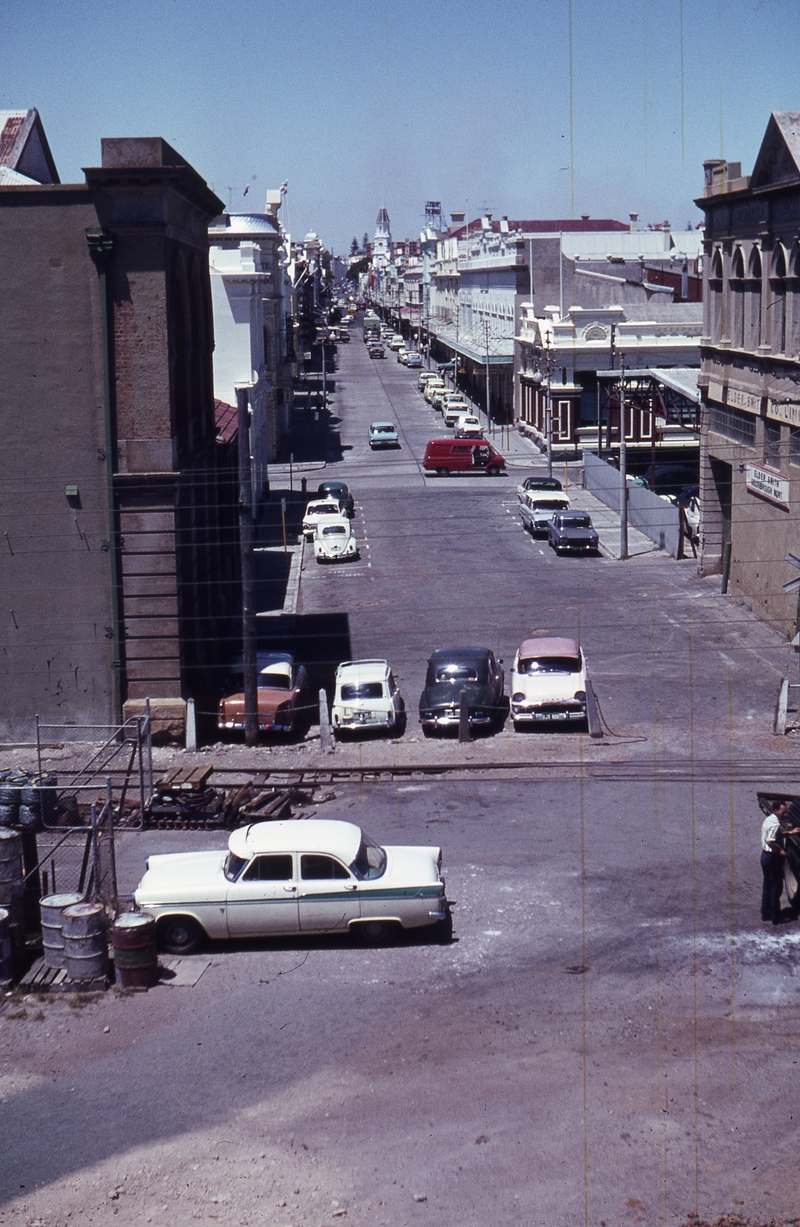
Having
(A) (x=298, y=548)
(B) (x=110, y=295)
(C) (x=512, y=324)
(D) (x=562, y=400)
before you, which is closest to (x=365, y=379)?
(C) (x=512, y=324)

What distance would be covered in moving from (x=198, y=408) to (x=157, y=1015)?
1690 cm

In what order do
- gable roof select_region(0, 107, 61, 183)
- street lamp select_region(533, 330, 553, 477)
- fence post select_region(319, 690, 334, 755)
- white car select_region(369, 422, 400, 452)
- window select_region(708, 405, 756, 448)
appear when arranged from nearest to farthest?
fence post select_region(319, 690, 334, 755) < gable roof select_region(0, 107, 61, 183) < window select_region(708, 405, 756, 448) < street lamp select_region(533, 330, 553, 477) < white car select_region(369, 422, 400, 452)

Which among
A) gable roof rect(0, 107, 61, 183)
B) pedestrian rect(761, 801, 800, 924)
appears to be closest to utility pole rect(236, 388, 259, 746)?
gable roof rect(0, 107, 61, 183)

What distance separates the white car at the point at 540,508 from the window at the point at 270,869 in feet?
99.0

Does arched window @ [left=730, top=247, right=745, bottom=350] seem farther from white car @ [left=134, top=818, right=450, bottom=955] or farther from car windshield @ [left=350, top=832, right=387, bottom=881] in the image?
white car @ [left=134, top=818, right=450, bottom=955]

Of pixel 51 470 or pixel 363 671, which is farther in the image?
pixel 363 671

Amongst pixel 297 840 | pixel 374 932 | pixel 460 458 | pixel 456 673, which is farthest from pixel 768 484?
pixel 460 458

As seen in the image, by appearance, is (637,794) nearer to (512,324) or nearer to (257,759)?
(257,759)

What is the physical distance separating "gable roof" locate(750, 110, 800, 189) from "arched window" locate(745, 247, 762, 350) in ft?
6.42

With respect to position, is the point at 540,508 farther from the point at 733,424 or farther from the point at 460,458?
the point at 460,458

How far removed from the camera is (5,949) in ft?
46.9

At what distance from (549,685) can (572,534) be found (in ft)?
57.1

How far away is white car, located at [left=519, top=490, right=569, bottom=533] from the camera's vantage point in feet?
145

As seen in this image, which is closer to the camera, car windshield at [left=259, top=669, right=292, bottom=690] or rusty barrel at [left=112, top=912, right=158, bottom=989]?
rusty barrel at [left=112, top=912, right=158, bottom=989]
